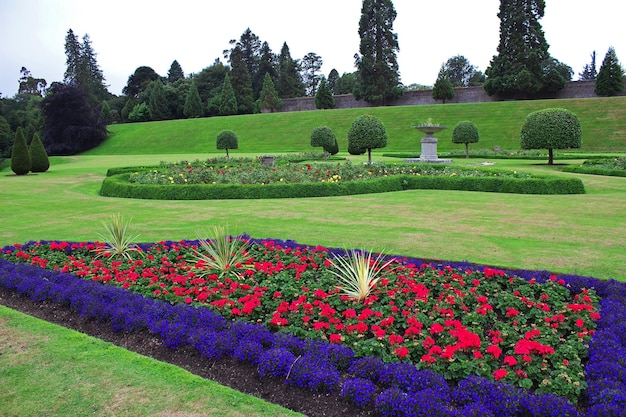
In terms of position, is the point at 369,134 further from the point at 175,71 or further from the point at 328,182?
the point at 175,71

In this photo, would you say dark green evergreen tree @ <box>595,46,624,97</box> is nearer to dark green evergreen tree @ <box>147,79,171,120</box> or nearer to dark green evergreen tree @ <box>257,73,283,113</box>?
dark green evergreen tree @ <box>257,73,283,113</box>

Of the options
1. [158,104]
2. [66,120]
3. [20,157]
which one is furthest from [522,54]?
[66,120]

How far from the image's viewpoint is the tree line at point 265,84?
132 ft

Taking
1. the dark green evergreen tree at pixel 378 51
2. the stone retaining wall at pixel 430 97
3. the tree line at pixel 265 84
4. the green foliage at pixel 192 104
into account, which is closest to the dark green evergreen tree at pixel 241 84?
the tree line at pixel 265 84

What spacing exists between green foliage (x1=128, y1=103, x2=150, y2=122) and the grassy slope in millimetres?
6691

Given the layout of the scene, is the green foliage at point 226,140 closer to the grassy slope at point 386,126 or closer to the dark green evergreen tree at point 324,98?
the grassy slope at point 386,126

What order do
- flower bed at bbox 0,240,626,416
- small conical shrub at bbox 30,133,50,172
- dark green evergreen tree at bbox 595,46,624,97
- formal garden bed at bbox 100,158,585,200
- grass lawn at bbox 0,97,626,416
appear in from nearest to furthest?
flower bed at bbox 0,240,626,416
grass lawn at bbox 0,97,626,416
formal garden bed at bbox 100,158,585,200
small conical shrub at bbox 30,133,50,172
dark green evergreen tree at bbox 595,46,624,97

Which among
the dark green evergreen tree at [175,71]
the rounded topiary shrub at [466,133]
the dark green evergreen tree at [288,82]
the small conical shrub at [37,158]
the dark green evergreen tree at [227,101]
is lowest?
the small conical shrub at [37,158]

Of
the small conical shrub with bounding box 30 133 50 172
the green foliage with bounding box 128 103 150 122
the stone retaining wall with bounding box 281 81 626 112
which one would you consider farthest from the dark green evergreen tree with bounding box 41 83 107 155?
the stone retaining wall with bounding box 281 81 626 112

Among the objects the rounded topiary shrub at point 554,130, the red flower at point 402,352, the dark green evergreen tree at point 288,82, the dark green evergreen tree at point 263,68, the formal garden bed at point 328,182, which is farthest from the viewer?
the dark green evergreen tree at point 263,68

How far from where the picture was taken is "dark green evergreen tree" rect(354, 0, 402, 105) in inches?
1869

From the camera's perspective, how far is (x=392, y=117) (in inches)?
1619

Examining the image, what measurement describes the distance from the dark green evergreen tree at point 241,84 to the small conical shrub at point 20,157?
36.6 meters

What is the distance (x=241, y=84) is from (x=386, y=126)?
25.3 m
